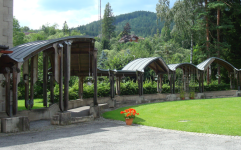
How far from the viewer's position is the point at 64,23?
273ft

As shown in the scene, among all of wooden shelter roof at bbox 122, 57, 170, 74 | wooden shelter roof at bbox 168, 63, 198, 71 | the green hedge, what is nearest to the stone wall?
the green hedge

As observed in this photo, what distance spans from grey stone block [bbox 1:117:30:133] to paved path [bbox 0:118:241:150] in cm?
33

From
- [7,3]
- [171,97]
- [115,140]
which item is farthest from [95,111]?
[171,97]

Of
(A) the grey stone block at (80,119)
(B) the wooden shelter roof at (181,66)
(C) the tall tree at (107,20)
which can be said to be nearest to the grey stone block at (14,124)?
(A) the grey stone block at (80,119)

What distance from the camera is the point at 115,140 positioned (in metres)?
8.11

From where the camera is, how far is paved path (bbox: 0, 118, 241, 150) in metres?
7.16

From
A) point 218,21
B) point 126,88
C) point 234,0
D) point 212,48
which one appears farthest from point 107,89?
point 234,0

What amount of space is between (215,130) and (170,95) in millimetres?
16883

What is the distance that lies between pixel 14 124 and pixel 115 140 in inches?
165

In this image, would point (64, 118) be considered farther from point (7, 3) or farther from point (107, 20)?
point (107, 20)

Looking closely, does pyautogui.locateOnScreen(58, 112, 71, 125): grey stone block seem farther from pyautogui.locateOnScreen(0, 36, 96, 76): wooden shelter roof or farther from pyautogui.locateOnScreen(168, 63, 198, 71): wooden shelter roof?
pyautogui.locateOnScreen(168, 63, 198, 71): wooden shelter roof

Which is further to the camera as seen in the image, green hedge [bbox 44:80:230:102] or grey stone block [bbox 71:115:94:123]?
green hedge [bbox 44:80:230:102]

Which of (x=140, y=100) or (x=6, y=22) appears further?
(x=140, y=100)

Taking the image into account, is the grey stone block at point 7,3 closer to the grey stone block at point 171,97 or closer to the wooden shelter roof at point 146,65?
the wooden shelter roof at point 146,65
